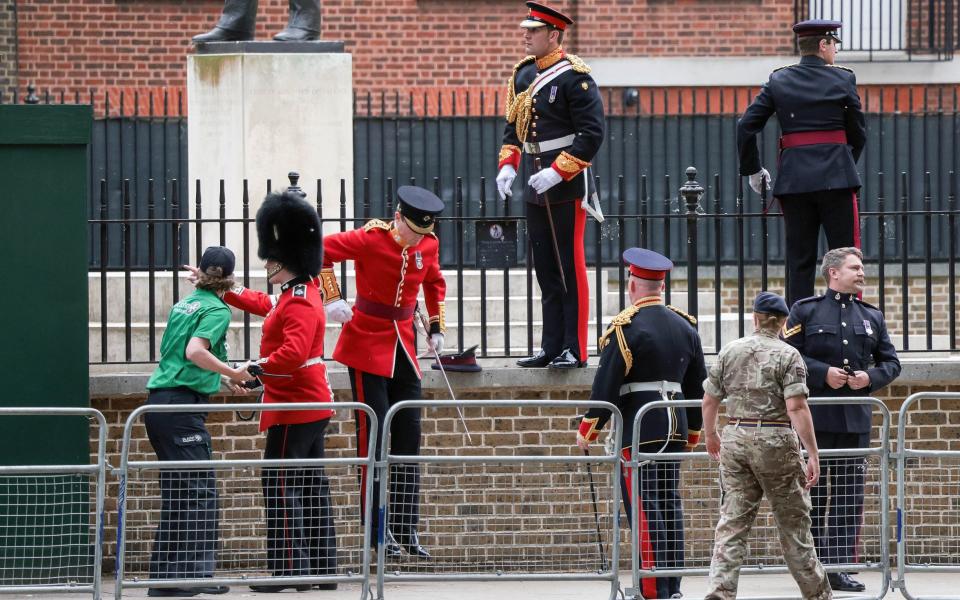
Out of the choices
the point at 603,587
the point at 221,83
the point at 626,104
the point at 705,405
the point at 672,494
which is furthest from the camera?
the point at 626,104

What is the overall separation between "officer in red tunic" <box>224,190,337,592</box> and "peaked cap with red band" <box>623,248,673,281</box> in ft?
5.15

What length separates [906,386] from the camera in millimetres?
9555

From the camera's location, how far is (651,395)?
7.88 metres

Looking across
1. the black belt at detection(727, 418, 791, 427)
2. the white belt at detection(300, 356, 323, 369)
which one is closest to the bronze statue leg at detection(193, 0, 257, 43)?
the white belt at detection(300, 356, 323, 369)

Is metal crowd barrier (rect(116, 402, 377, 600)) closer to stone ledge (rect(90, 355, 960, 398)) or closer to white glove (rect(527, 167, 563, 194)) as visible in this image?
stone ledge (rect(90, 355, 960, 398))

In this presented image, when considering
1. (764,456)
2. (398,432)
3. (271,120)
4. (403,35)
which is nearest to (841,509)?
(764,456)

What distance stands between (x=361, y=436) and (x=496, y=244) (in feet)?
5.97

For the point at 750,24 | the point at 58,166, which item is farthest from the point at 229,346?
the point at 750,24

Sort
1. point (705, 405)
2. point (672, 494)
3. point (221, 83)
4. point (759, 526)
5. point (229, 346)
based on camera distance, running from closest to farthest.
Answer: point (705, 405), point (672, 494), point (759, 526), point (229, 346), point (221, 83)

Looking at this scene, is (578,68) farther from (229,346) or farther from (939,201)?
(939,201)

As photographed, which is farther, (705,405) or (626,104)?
Result: (626,104)

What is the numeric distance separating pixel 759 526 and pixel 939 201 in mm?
5875

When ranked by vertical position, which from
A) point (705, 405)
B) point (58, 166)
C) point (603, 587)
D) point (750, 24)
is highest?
point (750, 24)

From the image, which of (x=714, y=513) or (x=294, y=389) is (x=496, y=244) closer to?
(x=294, y=389)
